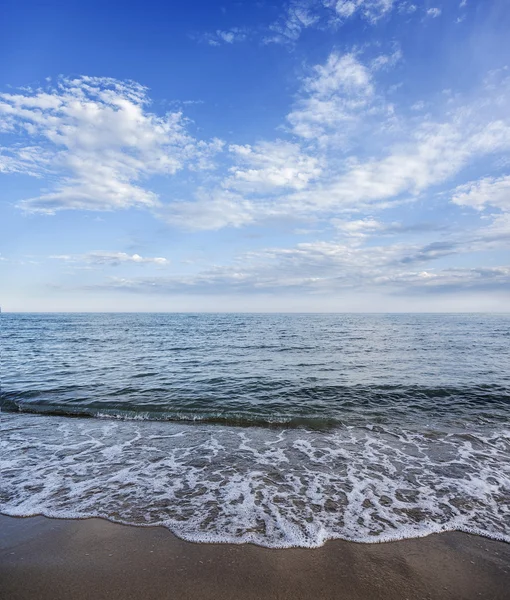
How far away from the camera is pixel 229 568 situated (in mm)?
4383

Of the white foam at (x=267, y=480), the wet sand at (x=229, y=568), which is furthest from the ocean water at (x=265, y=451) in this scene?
the wet sand at (x=229, y=568)

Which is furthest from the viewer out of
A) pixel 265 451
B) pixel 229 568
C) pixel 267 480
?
pixel 265 451

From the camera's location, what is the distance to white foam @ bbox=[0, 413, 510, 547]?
217 inches

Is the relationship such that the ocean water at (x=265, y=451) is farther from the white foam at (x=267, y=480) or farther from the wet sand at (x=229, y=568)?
the wet sand at (x=229, y=568)

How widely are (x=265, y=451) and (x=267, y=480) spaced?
1.66 meters

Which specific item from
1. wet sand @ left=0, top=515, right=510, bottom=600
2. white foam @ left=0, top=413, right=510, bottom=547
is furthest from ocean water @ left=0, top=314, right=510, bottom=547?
wet sand @ left=0, top=515, right=510, bottom=600

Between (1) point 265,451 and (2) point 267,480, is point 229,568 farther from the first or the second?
(1) point 265,451

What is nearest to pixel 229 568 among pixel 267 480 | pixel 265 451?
pixel 267 480

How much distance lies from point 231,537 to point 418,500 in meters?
3.72

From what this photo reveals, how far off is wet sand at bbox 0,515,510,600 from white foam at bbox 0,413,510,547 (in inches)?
12.3

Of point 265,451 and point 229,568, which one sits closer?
point 229,568

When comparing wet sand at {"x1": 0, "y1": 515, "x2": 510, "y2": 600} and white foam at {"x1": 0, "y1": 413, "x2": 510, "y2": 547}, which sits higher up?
wet sand at {"x1": 0, "y1": 515, "x2": 510, "y2": 600}

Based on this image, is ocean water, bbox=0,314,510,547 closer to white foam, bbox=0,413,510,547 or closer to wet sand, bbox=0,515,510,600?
white foam, bbox=0,413,510,547

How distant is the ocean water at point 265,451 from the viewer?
5.73m
